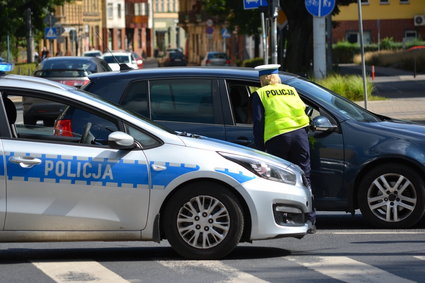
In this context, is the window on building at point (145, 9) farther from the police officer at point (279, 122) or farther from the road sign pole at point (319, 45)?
the police officer at point (279, 122)

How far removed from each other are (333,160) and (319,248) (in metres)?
1.35

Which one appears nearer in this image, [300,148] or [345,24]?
[300,148]

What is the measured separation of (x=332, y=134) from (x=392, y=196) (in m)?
0.80

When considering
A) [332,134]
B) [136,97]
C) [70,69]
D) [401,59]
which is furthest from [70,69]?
[401,59]

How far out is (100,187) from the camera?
30.6 feet

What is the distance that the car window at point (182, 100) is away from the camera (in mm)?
11812

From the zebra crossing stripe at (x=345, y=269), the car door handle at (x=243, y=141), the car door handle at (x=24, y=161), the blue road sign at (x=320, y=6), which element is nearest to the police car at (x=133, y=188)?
the car door handle at (x=24, y=161)

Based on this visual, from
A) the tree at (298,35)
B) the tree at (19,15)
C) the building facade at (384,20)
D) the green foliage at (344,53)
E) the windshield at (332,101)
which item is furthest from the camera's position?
the building facade at (384,20)

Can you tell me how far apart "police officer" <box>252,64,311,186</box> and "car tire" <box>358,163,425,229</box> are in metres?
0.73

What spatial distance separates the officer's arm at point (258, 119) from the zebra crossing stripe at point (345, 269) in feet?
5.38

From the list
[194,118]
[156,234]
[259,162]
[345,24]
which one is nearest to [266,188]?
[259,162]

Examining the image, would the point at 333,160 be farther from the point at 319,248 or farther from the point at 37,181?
the point at 37,181

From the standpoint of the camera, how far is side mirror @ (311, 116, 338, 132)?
37.2 ft

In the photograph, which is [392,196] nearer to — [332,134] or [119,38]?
[332,134]
